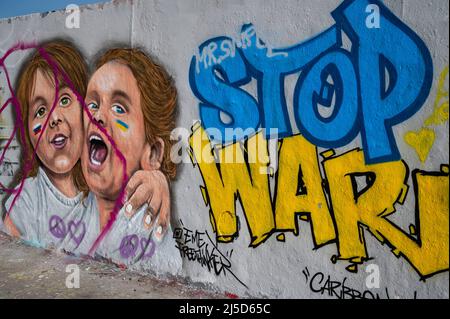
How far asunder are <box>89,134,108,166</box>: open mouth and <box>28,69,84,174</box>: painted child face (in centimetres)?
24

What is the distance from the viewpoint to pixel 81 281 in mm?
4734

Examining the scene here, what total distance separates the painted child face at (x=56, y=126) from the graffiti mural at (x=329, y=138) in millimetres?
1992

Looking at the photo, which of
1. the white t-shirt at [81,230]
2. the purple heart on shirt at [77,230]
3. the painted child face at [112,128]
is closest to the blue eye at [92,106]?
the painted child face at [112,128]


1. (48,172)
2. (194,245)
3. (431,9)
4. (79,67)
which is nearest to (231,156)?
(194,245)

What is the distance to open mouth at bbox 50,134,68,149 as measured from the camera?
5.61 metres

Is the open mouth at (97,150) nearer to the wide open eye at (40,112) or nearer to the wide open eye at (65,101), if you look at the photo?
the wide open eye at (65,101)

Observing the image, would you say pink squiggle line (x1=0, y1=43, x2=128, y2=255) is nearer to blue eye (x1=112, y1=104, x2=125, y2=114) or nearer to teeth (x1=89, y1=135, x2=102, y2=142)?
teeth (x1=89, y1=135, x2=102, y2=142)

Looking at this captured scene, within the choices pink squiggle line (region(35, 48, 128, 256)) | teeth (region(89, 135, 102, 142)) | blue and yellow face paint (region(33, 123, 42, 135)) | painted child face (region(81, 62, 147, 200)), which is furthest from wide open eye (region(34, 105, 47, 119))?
teeth (region(89, 135, 102, 142))

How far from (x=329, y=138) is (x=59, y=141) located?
12.7 feet

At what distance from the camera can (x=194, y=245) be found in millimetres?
4355

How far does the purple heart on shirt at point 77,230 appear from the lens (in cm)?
549

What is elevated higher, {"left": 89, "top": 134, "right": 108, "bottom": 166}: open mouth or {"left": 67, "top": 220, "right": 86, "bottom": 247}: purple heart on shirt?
{"left": 89, "top": 134, "right": 108, "bottom": 166}: open mouth

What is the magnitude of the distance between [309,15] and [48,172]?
14.1 ft

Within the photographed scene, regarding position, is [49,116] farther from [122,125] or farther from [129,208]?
[129,208]
